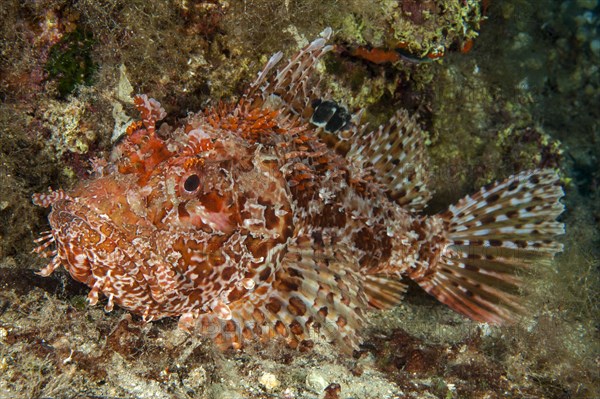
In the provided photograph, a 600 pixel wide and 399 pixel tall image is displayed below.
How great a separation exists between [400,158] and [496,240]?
62.3 inches

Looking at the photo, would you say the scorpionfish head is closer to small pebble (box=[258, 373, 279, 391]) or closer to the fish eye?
the fish eye

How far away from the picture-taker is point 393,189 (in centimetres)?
540

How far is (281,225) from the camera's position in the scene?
3832 mm

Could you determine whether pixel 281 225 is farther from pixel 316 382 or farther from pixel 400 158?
pixel 400 158

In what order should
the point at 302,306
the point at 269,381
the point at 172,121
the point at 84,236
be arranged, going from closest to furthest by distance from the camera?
the point at 84,236 < the point at 269,381 < the point at 302,306 < the point at 172,121

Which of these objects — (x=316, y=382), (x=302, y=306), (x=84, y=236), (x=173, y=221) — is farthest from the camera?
(x=302, y=306)

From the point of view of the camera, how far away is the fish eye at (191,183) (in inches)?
128

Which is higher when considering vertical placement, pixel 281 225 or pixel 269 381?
pixel 281 225

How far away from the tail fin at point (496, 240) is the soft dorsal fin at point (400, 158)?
558mm

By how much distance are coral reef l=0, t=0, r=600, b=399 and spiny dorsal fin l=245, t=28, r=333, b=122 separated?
64 cm

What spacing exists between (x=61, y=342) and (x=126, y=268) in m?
0.73

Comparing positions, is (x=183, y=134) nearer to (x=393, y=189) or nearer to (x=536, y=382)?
(x=393, y=189)

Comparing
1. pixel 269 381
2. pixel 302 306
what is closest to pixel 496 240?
pixel 302 306

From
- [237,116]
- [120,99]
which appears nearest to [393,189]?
[237,116]
